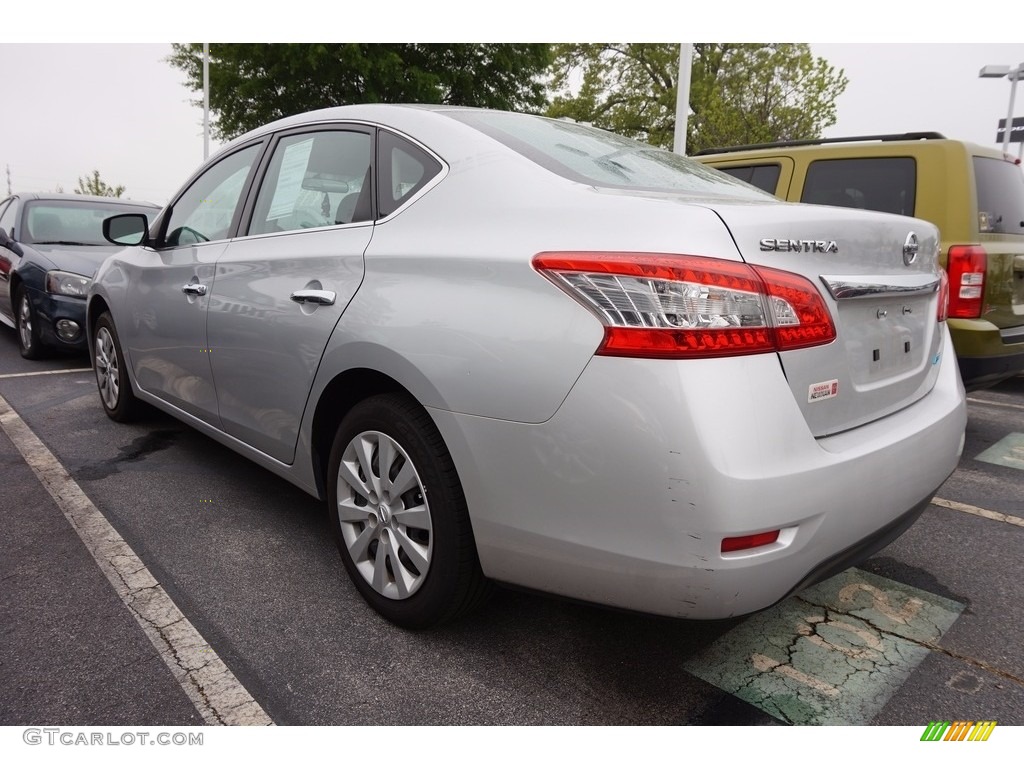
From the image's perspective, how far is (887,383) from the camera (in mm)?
1992

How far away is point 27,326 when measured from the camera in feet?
21.1

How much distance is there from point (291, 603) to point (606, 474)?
1349 millimetres

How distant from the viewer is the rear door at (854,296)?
5.56ft

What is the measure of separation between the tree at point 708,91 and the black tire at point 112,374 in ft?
67.4

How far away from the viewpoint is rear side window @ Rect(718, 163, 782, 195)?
5062mm

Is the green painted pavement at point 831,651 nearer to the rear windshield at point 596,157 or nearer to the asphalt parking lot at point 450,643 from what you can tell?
the asphalt parking lot at point 450,643

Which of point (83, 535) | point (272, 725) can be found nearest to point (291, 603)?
point (272, 725)

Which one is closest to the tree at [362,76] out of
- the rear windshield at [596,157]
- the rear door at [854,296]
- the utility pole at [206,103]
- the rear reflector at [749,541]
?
the utility pole at [206,103]

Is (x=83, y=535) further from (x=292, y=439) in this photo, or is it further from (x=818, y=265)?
(x=818, y=265)

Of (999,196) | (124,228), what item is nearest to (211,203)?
(124,228)

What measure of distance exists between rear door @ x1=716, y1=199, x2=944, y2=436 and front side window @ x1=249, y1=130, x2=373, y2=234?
1.28m

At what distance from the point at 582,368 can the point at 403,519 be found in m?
0.81

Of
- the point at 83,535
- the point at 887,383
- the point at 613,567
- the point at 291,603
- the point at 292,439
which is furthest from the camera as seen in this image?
the point at 83,535
